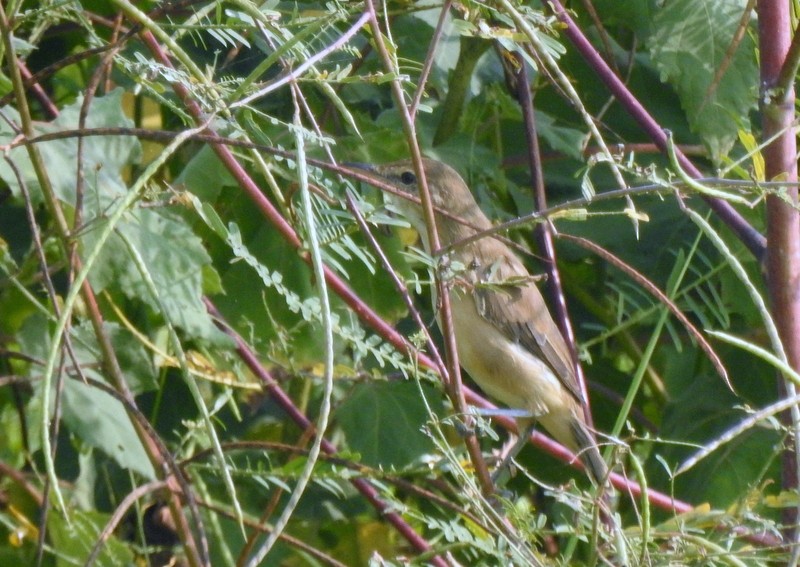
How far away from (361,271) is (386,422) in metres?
0.36

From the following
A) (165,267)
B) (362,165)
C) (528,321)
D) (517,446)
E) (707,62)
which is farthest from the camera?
(528,321)

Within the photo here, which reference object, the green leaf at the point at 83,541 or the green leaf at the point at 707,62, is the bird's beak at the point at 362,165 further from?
the green leaf at the point at 83,541

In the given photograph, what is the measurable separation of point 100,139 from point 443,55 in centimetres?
85

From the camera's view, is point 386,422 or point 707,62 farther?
point 386,422

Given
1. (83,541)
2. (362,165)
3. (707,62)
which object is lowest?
(83,541)

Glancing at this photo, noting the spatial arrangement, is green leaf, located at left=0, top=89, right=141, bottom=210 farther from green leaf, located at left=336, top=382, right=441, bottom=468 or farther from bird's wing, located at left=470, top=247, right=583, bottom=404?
bird's wing, located at left=470, top=247, right=583, bottom=404

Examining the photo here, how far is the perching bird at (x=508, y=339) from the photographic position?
111 inches

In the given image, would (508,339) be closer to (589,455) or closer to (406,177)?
(589,455)

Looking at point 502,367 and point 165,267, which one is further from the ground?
point 165,267

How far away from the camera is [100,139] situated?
6.78 ft

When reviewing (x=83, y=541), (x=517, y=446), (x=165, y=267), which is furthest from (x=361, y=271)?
(x=83, y=541)

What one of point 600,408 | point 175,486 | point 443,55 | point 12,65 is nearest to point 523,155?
point 443,55

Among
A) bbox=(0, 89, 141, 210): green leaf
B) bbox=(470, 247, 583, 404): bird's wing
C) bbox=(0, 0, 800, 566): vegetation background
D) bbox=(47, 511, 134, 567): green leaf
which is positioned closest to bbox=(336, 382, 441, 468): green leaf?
bbox=(0, 0, 800, 566): vegetation background

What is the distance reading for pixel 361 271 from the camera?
2.53 meters
